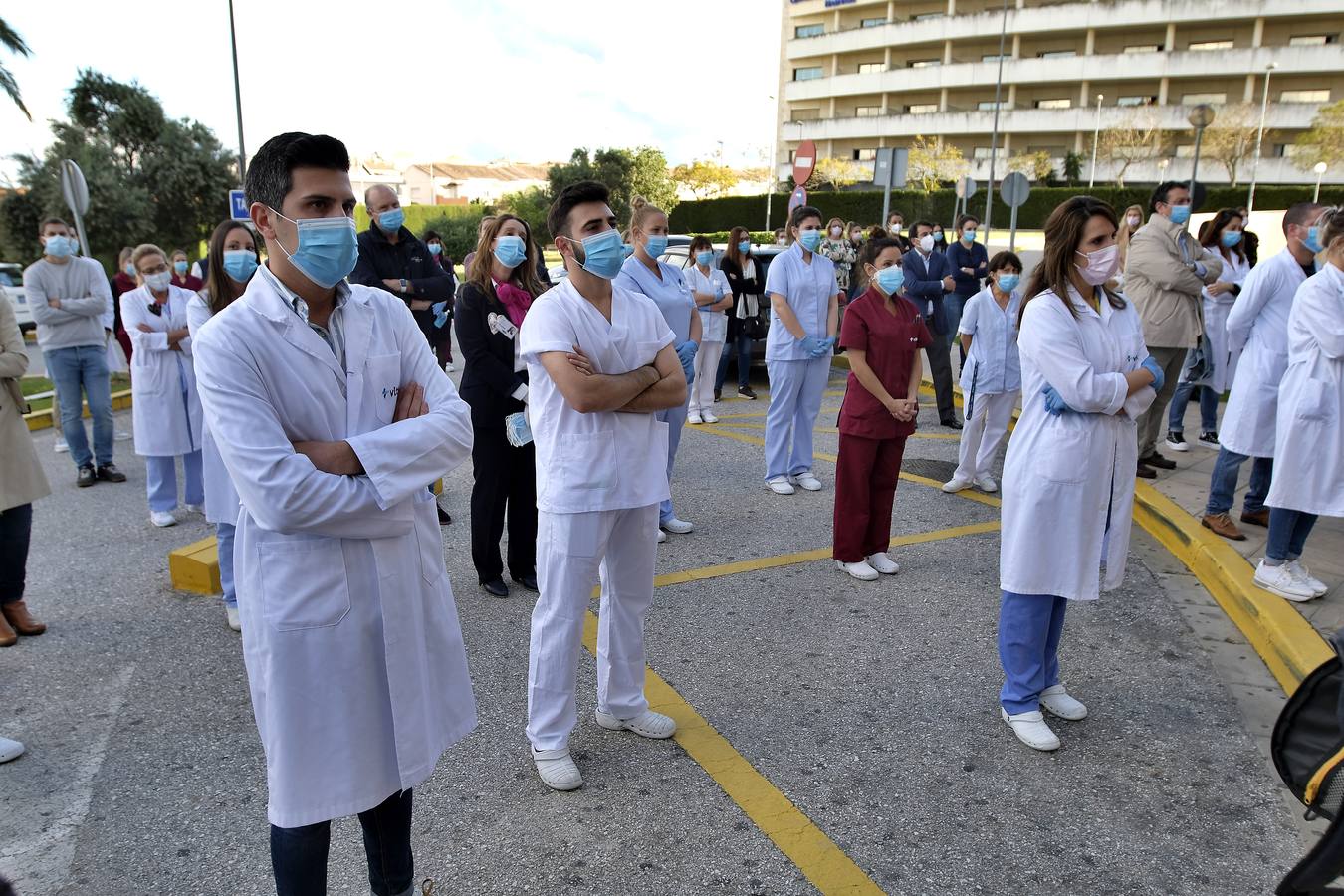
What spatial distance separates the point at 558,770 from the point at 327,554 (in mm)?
1629

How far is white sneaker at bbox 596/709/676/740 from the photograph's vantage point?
370 cm

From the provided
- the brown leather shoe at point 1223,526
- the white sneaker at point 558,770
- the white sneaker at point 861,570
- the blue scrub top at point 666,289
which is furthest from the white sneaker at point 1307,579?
the white sneaker at point 558,770

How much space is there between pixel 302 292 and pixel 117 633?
3.47 m

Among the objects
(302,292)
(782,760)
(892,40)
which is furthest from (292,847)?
(892,40)

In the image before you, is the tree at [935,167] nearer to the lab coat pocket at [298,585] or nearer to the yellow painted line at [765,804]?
the yellow painted line at [765,804]

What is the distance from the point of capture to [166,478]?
6.54 metres

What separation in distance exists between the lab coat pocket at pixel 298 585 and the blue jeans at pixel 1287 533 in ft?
16.6

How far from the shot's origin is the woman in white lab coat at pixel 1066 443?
3510mm

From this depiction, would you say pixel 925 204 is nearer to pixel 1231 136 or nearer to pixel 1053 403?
pixel 1231 136

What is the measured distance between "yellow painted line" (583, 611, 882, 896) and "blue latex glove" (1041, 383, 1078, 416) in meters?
1.80

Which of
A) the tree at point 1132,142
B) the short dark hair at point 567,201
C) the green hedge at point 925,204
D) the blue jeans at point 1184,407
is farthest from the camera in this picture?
the tree at point 1132,142

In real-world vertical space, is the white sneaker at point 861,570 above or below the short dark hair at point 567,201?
below

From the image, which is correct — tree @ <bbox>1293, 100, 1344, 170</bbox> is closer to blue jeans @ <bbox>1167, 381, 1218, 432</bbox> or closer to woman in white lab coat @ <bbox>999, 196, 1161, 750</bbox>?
blue jeans @ <bbox>1167, 381, 1218, 432</bbox>

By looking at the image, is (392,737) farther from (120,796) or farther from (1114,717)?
(1114,717)
